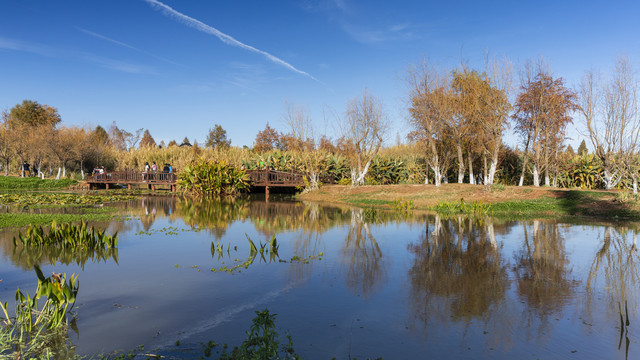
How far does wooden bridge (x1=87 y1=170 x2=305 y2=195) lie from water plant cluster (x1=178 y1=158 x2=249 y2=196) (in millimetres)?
1413

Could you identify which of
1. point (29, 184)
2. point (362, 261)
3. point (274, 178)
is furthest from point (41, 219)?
point (29, 184)

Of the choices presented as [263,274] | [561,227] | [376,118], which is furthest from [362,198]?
[263,274]

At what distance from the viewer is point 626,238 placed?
11.8 meters

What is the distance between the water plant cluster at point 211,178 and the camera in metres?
27.7

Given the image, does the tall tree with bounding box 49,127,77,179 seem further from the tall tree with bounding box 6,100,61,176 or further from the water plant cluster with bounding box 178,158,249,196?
the water plant cluster with bounding box 178,158,249,196

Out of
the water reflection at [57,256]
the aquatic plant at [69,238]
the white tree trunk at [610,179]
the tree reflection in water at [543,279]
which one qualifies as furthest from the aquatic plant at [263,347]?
the white tree trunk at [610,179]

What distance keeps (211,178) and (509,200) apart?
18.7m

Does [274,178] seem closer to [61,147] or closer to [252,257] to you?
[252,257]

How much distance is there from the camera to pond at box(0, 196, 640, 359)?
15.3ft

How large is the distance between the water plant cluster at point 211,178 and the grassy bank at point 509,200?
686 cm

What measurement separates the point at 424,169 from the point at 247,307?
1184 inches

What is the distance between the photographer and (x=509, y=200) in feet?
65.3

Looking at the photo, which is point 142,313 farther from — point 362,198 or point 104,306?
point 362,198

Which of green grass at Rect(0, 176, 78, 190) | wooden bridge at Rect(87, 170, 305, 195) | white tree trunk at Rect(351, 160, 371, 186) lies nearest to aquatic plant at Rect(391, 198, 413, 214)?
white tree trunk at Rect(351, 160, 371, 186)
